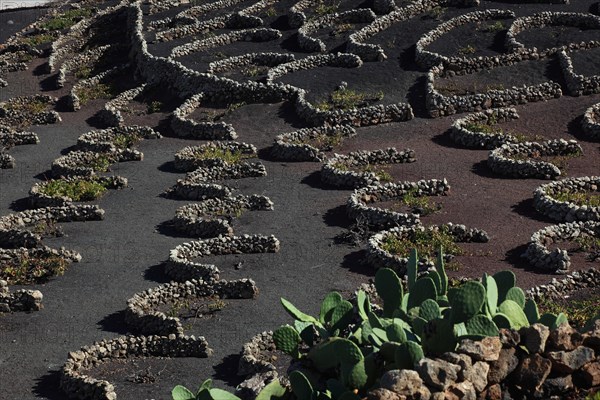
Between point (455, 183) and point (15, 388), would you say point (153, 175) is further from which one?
point (15, 388)

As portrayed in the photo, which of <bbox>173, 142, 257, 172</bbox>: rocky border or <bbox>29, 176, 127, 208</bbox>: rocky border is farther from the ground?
<bbox>29, 176, 127, 208</bbox>: rocky border

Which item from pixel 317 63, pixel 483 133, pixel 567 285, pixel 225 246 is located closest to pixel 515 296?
pixel 567 285

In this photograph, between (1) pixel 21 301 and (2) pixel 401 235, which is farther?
(2) pixel 401 235

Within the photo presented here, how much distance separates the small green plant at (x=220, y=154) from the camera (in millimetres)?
44094

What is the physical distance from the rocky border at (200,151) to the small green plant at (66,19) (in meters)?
28.6

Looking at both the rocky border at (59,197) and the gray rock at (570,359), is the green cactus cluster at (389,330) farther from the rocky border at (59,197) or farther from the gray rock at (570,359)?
the rocky border at (59,197)

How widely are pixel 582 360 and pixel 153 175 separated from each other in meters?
27.8

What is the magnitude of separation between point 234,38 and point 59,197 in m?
23.2

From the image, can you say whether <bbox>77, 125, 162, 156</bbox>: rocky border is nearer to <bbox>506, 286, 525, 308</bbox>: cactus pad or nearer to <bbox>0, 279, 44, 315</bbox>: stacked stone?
<bbox>0, 279, 44, 315</bbox>: stacked stone

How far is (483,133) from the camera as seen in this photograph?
44844 mm

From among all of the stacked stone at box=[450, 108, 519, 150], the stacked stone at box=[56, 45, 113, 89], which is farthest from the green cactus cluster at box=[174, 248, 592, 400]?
the stacked stone at box=[56, 45, 113, 89]

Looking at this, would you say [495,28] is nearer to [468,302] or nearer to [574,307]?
[574,307]

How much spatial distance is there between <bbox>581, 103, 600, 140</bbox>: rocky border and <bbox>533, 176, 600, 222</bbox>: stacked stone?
21.1 feet

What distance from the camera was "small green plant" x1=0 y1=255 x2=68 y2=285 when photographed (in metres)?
32.7
